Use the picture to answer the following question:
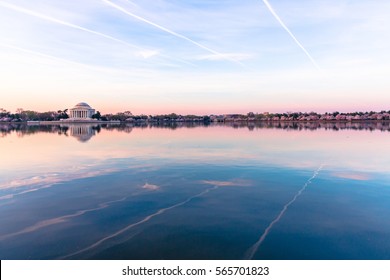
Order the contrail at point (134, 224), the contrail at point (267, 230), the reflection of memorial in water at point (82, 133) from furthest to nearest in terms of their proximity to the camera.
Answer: the reflection of memorial in water at point (82, 133)
the contrail at point (134, 224)
the contrail at point (267, 230)

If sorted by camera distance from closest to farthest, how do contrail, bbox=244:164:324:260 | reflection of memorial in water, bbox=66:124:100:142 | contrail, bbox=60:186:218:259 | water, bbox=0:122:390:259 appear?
contrail, bbox=244:164:324:260, contrail, bbox=60:186:218:259, water, bbox=0:122:390:259, reflection of memorial in water, bbox=66:124:100:142

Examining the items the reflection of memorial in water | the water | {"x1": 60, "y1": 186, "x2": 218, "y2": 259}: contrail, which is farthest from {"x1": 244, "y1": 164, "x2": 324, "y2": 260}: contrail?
the reflection of memorial in water

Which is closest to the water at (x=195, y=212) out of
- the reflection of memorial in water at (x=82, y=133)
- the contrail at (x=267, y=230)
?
the contrail at (x=267, y=230)

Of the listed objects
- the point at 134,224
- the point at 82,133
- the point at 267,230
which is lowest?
the point at 267,230

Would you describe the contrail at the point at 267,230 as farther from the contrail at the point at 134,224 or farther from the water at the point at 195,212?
the contrail at the point at 134,224

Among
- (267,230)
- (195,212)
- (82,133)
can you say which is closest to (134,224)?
(195,212)

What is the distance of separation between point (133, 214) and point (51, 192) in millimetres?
6880

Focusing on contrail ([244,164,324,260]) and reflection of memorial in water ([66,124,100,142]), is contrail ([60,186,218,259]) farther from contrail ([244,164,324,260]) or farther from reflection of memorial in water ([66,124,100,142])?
reflection of memorial in water ([66,124,100,142])

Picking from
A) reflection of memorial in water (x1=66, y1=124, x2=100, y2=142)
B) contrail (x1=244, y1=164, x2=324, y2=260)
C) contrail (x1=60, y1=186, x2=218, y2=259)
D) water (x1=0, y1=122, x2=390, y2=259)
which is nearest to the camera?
contrail (x1=244, y1=164, x2=324, y2=260)

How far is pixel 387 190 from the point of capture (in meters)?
17.7

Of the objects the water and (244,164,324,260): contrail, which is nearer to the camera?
(244,164,324,260): contrail

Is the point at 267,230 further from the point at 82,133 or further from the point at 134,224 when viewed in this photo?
the point at 82,133

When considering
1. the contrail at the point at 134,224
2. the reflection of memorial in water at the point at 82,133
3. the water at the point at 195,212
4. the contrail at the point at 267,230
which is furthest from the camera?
the reflection of memorial in water at the point at 82,133

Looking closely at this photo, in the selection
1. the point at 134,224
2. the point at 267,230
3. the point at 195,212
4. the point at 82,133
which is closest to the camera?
the point at 267,230
